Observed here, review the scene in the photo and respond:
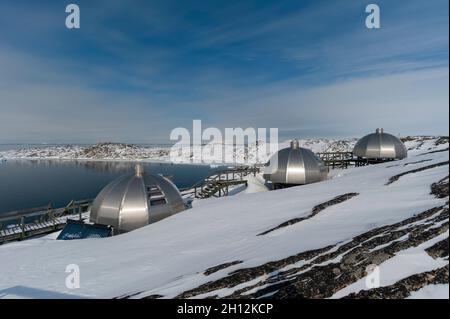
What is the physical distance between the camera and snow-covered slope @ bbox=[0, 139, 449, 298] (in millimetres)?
5242

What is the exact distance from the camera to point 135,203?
51.6ft

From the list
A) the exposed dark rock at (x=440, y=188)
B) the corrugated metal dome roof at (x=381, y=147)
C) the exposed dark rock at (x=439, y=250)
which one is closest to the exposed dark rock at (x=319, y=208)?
the exposed dark rock at (x=440, y=188)

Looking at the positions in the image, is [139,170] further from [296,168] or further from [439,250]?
[439,250]

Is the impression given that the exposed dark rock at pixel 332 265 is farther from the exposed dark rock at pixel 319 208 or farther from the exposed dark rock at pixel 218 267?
the exposed dark rock at pixel 319 208

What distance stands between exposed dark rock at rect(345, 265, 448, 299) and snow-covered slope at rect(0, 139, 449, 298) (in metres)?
0.01

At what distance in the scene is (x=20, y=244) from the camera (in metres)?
13.8

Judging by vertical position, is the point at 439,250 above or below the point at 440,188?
below

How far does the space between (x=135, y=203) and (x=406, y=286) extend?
13779 millimetres

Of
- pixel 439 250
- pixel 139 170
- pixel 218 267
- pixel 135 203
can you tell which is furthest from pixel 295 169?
pixel 439 250

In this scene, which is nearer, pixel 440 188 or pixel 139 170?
pixel 440 188
